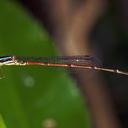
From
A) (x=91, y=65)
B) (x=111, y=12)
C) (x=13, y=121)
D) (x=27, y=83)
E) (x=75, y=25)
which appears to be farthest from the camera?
(x=111, y=12)

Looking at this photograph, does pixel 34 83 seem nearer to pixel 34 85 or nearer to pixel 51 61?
pixel 34 85

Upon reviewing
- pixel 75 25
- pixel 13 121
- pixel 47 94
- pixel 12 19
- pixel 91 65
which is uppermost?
pixel 75 25

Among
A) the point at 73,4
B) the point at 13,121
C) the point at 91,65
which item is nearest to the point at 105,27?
the point at 73,4

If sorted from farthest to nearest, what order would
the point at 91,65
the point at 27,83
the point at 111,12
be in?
the point at 111,12, the point at 91,65, the point at 27,83

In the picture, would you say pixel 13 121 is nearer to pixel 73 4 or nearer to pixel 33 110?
pixel 33 110

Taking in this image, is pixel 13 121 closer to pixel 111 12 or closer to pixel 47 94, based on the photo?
pixel 47 94

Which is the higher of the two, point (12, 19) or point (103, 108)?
point (12, 19)

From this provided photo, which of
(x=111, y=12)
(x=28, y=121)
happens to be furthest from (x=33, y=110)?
(x=111, y=12)

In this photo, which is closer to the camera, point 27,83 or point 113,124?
point 27,83

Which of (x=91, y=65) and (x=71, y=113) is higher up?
(x=91, y=65)

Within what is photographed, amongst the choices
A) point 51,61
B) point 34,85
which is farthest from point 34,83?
point 51,61
